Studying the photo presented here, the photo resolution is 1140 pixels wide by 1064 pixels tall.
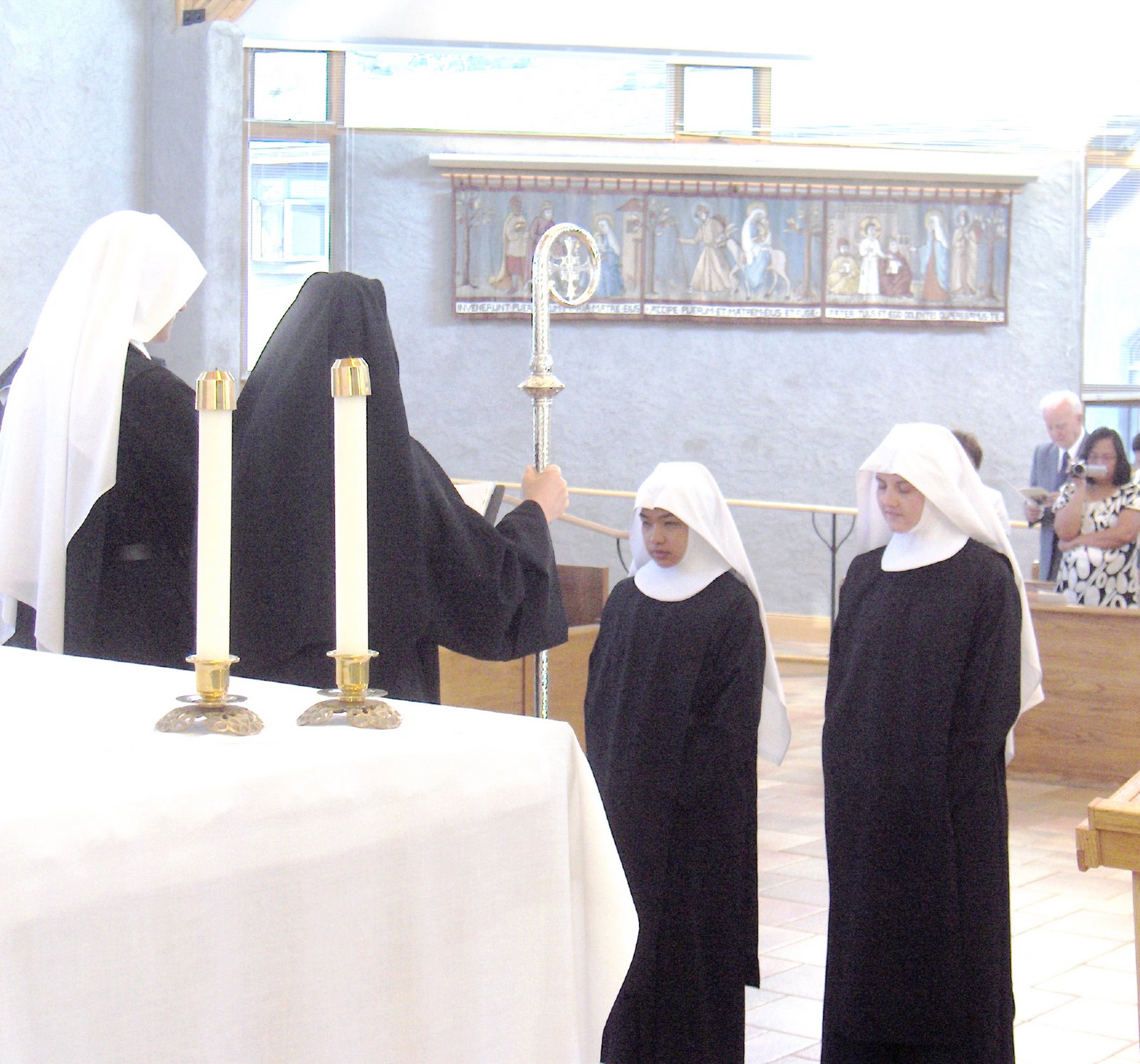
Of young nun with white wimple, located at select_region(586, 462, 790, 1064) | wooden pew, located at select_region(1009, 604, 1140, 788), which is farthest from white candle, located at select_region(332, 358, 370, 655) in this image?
wooden pew, located at select_region(1009, 604, 1140, 788)

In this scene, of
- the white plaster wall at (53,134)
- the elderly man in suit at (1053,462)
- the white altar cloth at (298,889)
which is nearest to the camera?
the white altar cloth at (298,889)

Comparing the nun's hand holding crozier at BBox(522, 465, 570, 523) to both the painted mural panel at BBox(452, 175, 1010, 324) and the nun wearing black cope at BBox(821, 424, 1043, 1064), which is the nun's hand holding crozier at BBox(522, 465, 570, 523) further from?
the painted mural panel at BBox(452, 175, 1010, 324)

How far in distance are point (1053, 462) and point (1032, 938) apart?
5678 millimetres

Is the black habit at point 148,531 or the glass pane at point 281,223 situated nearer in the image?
the black habit at point 148,531

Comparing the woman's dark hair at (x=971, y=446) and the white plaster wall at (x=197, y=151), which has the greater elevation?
the white plaster wall at (x=197, y=151)

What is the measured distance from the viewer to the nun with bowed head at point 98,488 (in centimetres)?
259

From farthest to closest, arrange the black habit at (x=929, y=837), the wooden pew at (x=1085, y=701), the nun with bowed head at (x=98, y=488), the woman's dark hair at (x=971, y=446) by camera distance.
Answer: the wooden pew at (x=1085, y=701)
the woman's dark hair at (x=971, y=446)
the black habit at (x=929, y=837)
the nun with bowed head at (x=98, y=488)

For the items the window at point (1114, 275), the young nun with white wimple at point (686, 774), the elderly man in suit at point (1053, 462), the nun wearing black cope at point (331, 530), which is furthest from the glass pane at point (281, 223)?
the nun wearing black cope at point (331, 530)

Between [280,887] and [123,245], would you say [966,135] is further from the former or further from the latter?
[280,887]

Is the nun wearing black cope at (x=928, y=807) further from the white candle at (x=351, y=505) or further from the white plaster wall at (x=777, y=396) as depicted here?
the white plaster wall at (x=777, y=396)

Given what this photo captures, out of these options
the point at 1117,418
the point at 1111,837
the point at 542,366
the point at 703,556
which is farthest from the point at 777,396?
the point at 1111,837

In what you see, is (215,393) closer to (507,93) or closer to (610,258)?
(610,258)

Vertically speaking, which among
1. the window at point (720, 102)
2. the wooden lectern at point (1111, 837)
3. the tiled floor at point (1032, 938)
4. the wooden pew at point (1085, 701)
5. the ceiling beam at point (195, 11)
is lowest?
the tiled floor at point (1032, 938)

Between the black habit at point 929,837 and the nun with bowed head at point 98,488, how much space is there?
1.87m
